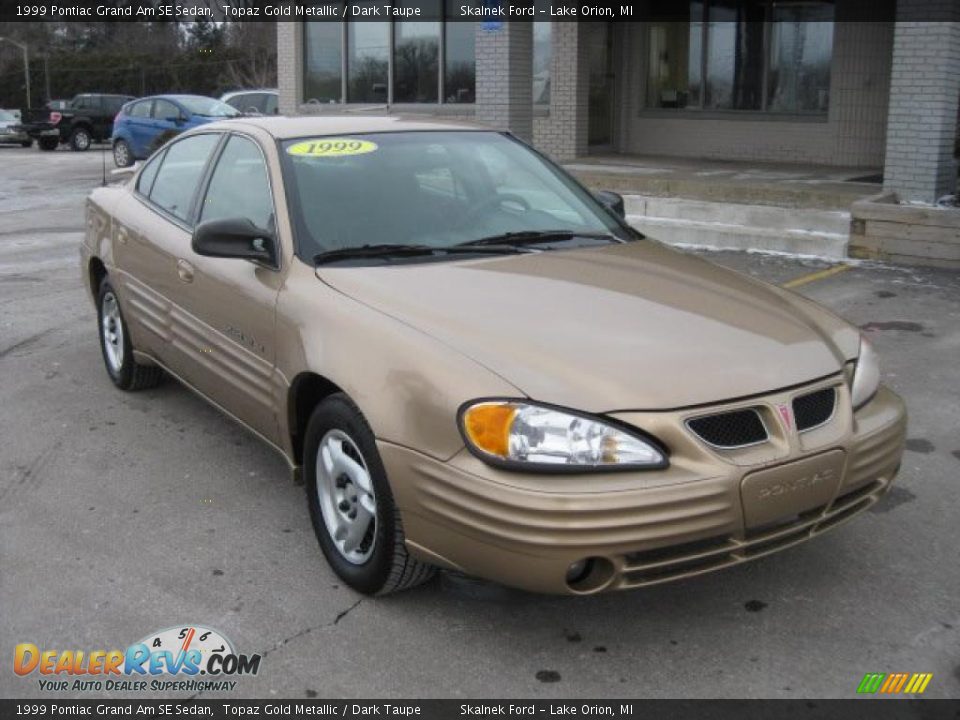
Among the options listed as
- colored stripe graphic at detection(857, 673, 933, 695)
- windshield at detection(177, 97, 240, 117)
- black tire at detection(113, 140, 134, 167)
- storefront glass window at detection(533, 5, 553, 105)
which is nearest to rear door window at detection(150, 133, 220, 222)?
colored stripe graphic at detection(857, 673, 933, 695)

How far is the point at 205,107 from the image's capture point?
22172 mm

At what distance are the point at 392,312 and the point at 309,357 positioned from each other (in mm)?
372

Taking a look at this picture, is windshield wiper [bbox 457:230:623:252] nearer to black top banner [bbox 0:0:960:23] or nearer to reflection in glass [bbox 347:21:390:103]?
black top banner [bbox 0:0:960:23]

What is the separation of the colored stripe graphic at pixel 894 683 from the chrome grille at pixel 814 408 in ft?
2.51

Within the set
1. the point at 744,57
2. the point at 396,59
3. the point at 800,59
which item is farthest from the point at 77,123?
the point at 800,59

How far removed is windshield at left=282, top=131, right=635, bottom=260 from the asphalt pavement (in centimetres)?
122

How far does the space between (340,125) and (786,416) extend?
2.49 metres

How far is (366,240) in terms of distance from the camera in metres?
4.09

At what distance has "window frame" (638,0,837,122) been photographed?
46.8ft

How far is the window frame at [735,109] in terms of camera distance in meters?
14.3

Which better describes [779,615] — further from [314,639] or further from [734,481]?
[314,639]

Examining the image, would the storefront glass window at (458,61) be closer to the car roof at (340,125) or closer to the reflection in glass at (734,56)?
A: the reflection in glass at (734,56)

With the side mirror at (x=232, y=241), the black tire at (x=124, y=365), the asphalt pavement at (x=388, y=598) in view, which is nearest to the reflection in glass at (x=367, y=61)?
the black tire at (x=124, y=365)

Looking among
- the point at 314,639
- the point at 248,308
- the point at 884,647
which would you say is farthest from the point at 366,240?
the point at 884,647
